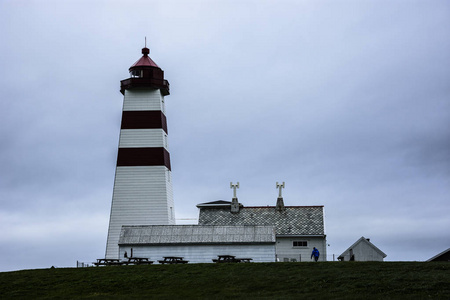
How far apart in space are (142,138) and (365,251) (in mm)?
18774

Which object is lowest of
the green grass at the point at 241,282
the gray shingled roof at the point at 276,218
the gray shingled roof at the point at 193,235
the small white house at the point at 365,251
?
the green grass at the point at 241,282

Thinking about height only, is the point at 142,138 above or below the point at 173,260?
above

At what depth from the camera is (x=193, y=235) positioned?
55000 millimetres

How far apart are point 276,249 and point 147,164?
464 inches

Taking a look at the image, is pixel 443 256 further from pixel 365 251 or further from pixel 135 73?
pixel 135 73

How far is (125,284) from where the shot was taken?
42969mm

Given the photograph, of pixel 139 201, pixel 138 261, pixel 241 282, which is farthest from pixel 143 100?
pixel 241 282

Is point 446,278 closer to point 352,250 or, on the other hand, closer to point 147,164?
point 352,250

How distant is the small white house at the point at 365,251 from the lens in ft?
184

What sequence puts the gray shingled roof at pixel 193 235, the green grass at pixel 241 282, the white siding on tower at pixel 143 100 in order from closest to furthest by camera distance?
the green grass at pixel 241 282, the gray shingled roof at pixel 193 235, the white siding on tower at pixel 143 100

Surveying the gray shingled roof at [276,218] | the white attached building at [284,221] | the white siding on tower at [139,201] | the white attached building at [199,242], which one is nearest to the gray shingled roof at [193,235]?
the white attached building at [199,242]

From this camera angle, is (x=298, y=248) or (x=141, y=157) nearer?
A: (x=141, y=157)

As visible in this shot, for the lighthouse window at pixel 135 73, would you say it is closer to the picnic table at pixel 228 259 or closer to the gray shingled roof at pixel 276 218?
the gray shingled roof at pixel 276 218

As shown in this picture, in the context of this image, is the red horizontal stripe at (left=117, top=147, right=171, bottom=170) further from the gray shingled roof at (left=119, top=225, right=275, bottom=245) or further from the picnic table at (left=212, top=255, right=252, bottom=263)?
the picnic table at (left=212, top=255, right=252, bottom=263)
